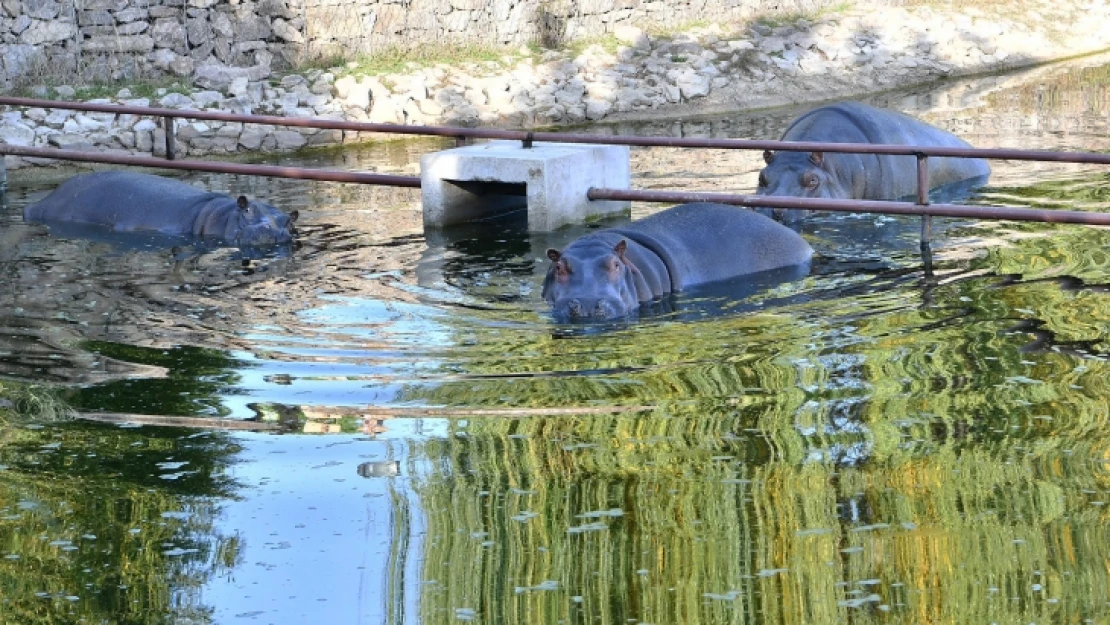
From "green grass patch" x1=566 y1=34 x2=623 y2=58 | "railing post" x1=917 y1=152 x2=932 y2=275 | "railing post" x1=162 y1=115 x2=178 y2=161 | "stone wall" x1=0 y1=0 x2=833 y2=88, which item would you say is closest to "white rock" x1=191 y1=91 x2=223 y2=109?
"stone wall" x1=0 y1=0 x2=833 y2=88

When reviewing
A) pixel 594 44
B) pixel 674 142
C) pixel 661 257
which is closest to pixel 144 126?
pixel 594 44

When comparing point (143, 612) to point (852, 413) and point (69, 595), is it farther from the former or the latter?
point (852, 413)

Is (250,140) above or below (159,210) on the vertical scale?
above

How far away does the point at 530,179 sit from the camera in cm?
1038

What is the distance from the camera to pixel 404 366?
6.76m

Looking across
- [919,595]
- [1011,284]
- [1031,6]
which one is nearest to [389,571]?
[919,595]

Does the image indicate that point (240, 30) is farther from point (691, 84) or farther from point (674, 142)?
point (674, 142)

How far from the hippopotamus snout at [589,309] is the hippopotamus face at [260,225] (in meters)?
3.43

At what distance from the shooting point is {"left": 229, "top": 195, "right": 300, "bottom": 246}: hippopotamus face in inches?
414

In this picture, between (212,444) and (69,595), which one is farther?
(212,444)

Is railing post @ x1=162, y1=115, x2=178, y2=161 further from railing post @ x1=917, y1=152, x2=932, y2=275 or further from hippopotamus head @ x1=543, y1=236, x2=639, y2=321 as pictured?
railing post @ x1=917, y1=152, x2=932, y2=275

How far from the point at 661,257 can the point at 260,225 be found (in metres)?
3.39

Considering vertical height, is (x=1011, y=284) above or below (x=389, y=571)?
above

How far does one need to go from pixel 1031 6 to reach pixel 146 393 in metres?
20.9
